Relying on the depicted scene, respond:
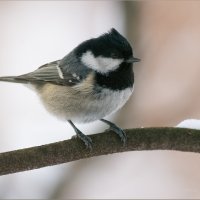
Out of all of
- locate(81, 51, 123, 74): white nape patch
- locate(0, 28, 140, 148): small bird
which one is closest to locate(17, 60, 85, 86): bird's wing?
locate(0, 28, 140, 148): small bird

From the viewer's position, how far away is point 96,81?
2.28 meters

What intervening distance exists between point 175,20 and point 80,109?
1.77 metres

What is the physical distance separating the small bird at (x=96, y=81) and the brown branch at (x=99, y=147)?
0.43 feet

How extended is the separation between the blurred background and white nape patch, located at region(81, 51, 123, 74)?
1.16 m

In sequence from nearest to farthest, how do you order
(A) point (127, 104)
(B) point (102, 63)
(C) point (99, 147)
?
(C) point (99, 147), (B) point (102, 63), (A) point (127, 104)

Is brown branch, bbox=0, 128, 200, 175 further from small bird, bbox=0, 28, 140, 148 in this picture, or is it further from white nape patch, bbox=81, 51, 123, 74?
white nape patch, bbox=81, 51, 123, 74

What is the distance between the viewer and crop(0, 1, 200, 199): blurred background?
3.29 meters

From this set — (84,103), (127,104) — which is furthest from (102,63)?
(127,104)

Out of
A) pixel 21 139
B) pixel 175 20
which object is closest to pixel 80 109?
pixel 21 139

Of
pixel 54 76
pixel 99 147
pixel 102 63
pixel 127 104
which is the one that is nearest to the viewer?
pixel 99 147

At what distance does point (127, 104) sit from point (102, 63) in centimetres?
133

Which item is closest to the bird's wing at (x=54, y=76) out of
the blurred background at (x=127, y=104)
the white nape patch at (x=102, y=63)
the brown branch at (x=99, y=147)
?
the white nape patch at (x=102, y=63)

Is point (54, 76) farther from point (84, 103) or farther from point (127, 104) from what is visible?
Result: point (127, 104)

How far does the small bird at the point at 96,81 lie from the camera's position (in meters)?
2.21
